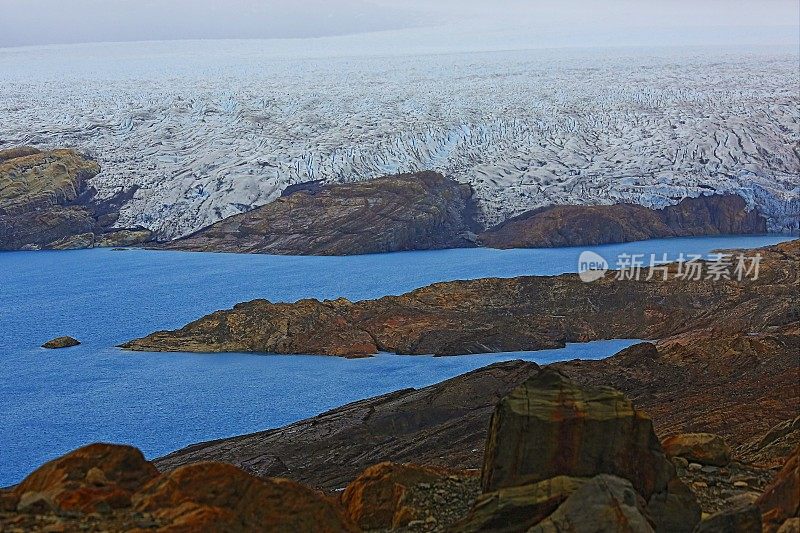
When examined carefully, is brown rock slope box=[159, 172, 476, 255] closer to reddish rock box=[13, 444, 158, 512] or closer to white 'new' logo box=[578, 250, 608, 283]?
white 'new' logo box=[578, 250, 608, 283]

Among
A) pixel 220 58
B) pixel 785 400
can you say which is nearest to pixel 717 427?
pixel 785 400

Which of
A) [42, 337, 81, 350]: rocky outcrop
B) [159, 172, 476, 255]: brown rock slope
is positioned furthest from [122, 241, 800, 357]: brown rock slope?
[159, 172, 476, 255]: brown rock slope

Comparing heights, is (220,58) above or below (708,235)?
above

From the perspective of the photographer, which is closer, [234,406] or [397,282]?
[234,406]

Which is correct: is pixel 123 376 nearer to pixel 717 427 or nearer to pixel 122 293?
pixel 122 293

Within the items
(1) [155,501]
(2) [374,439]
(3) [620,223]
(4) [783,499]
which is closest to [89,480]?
(1) [155,501]
